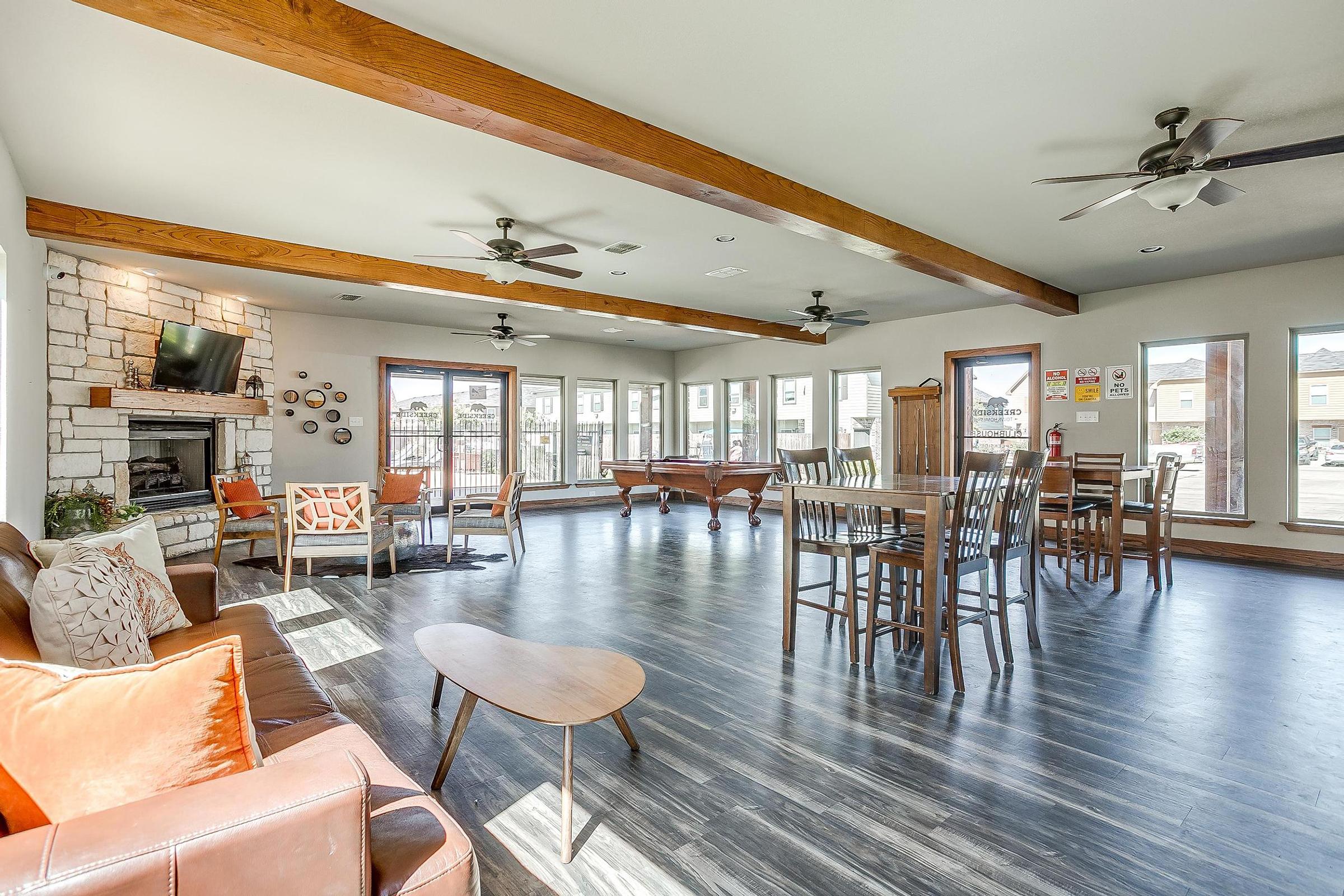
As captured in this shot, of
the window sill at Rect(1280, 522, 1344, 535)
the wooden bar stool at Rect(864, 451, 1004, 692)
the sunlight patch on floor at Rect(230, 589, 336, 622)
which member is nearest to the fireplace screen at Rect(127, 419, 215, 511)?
the sunlight patch on floor at Rect(230, 589, 336, 622)

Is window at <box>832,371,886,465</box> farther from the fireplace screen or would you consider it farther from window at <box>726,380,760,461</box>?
the fireplace screen

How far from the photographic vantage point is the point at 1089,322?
277 inches

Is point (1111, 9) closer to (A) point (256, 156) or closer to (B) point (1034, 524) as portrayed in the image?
(B) point (1034, 524)

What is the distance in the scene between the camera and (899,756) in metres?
2.34

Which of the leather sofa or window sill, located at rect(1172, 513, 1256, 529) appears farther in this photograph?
window sill, located at rect(1172, 513, 1256, 529)

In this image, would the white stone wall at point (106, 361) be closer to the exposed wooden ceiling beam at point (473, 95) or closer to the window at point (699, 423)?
the exposed wooden ceiling beam at point (473, 95)

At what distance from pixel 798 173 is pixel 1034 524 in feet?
7.87

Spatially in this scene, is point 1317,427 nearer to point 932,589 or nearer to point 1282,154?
point 1282,154

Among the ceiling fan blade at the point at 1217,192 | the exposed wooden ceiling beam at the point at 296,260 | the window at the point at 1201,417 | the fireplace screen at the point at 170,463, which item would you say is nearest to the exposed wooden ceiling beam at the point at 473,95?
the ceiling fan blade at the point at 1217,192

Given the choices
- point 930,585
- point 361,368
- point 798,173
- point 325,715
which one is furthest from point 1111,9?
point 361,368

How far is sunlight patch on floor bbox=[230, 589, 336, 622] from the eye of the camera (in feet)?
13.8

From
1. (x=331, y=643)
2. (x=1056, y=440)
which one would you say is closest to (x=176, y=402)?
(x=331, y=643)

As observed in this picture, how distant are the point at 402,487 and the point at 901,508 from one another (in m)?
5.50

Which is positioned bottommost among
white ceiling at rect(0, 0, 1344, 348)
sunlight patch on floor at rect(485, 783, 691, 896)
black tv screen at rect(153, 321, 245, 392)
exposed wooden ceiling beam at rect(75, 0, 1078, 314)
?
sunlight patch on floor at rect(485, 783, 691, 896)
